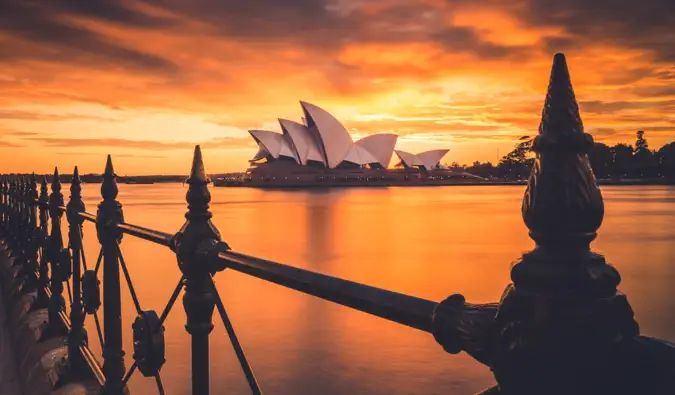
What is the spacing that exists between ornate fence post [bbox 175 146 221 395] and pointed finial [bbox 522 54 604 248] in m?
1.28

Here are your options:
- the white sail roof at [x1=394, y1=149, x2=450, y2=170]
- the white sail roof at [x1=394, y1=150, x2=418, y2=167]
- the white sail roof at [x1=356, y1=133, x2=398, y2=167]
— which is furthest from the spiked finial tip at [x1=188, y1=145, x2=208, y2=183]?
the white sail roof at [x1=394, y1=149, x2=450, y2=170]

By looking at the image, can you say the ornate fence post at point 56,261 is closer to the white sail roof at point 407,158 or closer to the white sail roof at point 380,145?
the white sail roof at point 380,145

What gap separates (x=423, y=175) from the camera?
11875cm

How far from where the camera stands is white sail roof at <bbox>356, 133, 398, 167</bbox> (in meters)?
99.1

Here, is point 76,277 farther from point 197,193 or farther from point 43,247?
point 197,193

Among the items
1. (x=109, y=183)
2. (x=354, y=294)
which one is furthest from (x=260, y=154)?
(x=354, y=294)

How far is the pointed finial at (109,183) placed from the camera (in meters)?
3.00

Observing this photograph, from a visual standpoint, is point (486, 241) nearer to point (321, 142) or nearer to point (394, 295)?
point (394, 295)

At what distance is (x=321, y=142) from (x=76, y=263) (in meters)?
78.1

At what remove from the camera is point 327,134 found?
81.2 meters

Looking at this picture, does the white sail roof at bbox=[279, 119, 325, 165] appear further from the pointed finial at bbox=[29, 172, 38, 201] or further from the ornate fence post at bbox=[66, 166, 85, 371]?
the ornate fence post at bbox=[66, 166, 85, 371]

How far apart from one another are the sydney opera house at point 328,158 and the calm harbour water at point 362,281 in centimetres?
3854

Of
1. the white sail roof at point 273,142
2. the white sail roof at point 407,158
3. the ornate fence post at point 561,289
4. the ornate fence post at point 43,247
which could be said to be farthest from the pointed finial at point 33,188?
the white sail roof at point 407,158

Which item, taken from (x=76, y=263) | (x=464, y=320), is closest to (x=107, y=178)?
(x=76, y=263)
